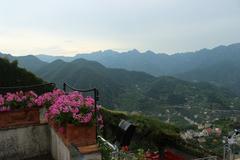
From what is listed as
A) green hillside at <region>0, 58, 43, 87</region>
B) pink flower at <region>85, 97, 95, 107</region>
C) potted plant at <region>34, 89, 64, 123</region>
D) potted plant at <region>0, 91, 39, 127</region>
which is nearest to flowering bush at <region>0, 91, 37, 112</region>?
potted plant at <region>0, 91, 39, 127</region>

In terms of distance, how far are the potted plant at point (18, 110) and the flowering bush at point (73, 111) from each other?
107 centimetres

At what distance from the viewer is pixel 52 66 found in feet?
498

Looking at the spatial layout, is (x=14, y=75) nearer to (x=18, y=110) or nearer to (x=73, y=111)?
(x=18, y=110)

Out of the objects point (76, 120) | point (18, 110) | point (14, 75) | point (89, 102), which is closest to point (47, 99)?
point (18, 110)

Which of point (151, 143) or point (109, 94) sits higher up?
point (151, 143)

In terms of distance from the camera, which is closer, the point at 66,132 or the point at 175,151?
the point at 66,132

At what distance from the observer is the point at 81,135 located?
13.8 ft

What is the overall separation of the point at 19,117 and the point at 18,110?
11 centimetres

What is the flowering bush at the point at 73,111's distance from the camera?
4148 mm

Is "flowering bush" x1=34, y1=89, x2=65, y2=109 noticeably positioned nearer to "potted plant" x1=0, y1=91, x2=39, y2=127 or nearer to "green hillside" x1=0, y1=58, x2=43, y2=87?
"potted plant" x1=0, y1=91, x2=39, y2=127

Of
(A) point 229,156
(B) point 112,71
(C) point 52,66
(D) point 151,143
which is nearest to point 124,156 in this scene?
(A) point 229,156

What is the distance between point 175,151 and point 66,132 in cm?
715

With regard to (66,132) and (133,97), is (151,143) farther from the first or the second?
(133,97)

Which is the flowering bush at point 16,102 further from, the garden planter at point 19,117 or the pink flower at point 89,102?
the pink flower at point 89,102
